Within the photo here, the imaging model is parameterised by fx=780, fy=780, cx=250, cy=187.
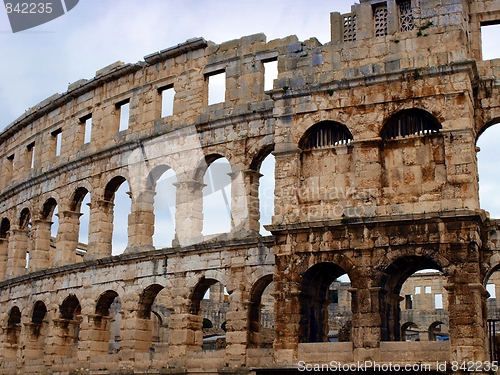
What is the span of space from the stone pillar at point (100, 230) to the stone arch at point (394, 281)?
9.98m

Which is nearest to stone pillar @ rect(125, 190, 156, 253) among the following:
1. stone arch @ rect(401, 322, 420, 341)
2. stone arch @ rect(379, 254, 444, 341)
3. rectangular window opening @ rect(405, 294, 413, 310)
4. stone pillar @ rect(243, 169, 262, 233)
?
stone pillar @ rect(243, 169, 262, 233)

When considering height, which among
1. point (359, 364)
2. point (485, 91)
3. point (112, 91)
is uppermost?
point (112, 91)

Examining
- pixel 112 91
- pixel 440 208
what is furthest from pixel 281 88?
pixel 112 91

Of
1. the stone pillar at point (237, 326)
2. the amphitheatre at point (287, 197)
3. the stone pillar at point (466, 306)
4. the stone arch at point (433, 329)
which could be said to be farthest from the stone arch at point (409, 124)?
the stone arch at point (433, 329)

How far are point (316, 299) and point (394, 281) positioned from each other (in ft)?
6.26

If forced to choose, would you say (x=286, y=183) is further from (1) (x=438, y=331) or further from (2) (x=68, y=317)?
(1) (x=438, y=331)

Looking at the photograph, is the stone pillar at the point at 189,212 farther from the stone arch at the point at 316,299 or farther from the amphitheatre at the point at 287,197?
the stone arch at the point at 316,299

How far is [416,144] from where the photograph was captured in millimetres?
17547

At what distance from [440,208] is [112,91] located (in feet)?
41.7

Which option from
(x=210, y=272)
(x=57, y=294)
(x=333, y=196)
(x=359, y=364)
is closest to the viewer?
(x=359, y=364)

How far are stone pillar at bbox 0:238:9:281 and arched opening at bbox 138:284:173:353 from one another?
580cm

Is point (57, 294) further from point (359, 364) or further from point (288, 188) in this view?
point (359, 364)

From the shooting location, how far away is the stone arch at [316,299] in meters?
17.7

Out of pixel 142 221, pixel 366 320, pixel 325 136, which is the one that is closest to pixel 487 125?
pixel 325 136
